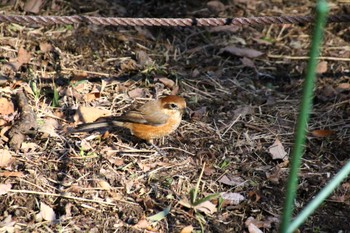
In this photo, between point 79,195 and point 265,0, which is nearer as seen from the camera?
point 79,195

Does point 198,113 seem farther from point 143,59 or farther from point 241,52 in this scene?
point 241,52

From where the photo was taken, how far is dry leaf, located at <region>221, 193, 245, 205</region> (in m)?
5.01

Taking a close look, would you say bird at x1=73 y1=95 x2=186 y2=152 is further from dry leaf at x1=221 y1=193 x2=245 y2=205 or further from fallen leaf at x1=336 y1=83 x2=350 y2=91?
fallen leaf at x1=336 y1=83 x2=350 y2=91

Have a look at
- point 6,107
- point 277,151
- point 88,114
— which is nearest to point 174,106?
point 88,114

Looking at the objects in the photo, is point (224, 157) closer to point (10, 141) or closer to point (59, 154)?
point (59, 154)

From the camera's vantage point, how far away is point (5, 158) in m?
5.14

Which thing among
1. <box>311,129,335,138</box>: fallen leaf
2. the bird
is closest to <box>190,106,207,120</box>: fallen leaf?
the bird

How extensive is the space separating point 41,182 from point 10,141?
59 centimetres

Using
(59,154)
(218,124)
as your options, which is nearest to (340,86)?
(218,124)

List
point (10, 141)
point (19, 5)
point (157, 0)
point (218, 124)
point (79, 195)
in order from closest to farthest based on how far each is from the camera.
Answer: point (79, 195) < point (10, 141) < point (218, 124) < point (19, 5) < point (157, 0)

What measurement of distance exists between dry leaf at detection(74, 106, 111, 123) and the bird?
0.44 feet

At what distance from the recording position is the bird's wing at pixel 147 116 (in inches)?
222

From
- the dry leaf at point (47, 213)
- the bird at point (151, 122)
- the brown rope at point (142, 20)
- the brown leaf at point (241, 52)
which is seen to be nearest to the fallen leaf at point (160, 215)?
the dry leaf at point (47, 213)

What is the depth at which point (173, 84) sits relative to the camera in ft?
20.9
